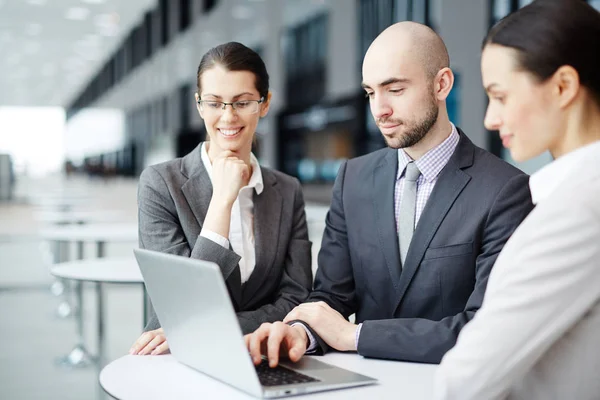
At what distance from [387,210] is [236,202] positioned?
0.54 m

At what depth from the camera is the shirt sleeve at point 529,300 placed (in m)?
1.08

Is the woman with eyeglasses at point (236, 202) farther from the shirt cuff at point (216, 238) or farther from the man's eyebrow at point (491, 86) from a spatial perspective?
the man's eyebrow at point (491, 86)

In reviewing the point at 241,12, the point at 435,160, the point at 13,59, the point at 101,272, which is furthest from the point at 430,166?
the point at 13,59

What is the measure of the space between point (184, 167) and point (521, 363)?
1464 millimetres

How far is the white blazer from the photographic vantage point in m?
1.08

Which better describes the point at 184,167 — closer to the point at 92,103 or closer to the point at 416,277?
the point at 416,277

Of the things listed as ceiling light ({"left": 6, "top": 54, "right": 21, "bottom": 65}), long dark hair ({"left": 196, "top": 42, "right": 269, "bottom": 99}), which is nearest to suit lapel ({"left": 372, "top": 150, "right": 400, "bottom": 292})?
long dark hair ({"left": 196, "top": 42, "right": 269, "bottom": 99})

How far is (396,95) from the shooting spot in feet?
6.38

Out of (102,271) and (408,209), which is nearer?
(408,209)

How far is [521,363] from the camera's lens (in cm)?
113

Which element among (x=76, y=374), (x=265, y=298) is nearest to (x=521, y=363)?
(x=265, y=298)

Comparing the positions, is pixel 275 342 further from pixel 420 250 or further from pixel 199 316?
pixel 420 250

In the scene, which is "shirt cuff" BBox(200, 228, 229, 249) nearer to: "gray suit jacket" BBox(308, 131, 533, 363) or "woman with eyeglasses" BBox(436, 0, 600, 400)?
"gray suit jacket" BBox(308, 131, 533, 363)

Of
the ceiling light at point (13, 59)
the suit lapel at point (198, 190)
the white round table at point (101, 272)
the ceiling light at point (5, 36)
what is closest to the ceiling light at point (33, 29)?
the ceiling light at point (5, 36)
